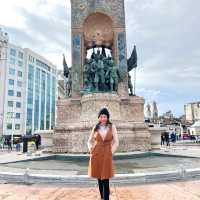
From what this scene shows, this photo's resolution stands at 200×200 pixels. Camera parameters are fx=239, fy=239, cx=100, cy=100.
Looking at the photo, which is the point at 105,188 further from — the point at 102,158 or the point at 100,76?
the point at 100,76

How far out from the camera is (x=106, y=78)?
16.7 m

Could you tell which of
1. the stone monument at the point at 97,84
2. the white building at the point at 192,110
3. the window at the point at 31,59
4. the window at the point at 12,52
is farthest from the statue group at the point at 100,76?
the white building at the point at 192,110

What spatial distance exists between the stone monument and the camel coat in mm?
9191

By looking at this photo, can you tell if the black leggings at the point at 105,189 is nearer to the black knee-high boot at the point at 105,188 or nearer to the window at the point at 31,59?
the black knee-high boot at the point at 105,188

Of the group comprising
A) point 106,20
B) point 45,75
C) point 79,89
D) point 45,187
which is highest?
point 45,75

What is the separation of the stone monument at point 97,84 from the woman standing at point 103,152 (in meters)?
9.16

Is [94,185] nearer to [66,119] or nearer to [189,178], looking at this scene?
[189,178]

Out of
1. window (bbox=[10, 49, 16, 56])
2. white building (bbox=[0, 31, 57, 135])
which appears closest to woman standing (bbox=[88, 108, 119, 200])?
white building (bbox=[0, 31, 57, 135])

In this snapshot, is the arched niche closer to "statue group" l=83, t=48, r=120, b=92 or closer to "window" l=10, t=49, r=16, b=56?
"statue group" l=83, t=48, r=120, b=92

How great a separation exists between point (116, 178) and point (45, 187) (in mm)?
1691

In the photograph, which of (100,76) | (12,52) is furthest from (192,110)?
(100,76)

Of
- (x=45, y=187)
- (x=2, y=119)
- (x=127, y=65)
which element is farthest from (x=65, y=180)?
(x=2, y=119)

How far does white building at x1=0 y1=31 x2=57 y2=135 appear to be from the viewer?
171ft

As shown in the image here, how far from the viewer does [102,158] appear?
4062 millimetres
